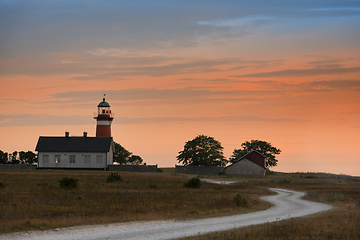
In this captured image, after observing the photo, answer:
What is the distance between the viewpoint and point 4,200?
98.7ft

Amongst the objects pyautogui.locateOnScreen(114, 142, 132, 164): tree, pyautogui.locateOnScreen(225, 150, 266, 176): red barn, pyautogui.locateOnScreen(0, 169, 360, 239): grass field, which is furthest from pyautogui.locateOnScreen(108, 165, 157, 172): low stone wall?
pyautogui.locateOnScreen(0, 169, 360, 239): grass field

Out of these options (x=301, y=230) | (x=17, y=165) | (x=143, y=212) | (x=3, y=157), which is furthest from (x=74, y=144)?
(x=301, y=230)

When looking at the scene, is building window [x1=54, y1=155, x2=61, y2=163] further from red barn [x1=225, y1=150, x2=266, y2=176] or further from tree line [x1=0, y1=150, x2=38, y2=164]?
red barn [x1=225, y1=150, x2=266, y2=176]

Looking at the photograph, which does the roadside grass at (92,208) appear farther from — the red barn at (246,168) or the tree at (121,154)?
Answer: the red barn at (246,168)

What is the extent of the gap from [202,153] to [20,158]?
3787 centimetres

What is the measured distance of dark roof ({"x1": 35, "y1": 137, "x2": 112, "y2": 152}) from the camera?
3214 inches

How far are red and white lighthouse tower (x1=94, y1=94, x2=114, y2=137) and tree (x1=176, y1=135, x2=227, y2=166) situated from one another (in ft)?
59.4

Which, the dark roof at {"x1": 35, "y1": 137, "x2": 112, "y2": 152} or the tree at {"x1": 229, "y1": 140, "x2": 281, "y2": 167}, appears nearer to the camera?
the dark roof at {"x1": 35, "y1": 137, "x2": 112, "y2": 152}

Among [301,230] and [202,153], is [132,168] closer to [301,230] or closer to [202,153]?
[202,153]

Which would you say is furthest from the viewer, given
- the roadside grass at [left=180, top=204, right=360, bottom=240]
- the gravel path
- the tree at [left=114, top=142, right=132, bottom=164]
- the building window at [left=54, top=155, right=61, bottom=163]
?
the tree at [left=114, top=142, right=132, bottom=164]

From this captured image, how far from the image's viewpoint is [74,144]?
82.9 m

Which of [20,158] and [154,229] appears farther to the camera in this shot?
[20,158]

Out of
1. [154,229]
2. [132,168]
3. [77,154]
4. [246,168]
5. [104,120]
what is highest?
[104,120]

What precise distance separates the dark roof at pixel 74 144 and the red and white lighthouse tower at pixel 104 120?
316 cm
